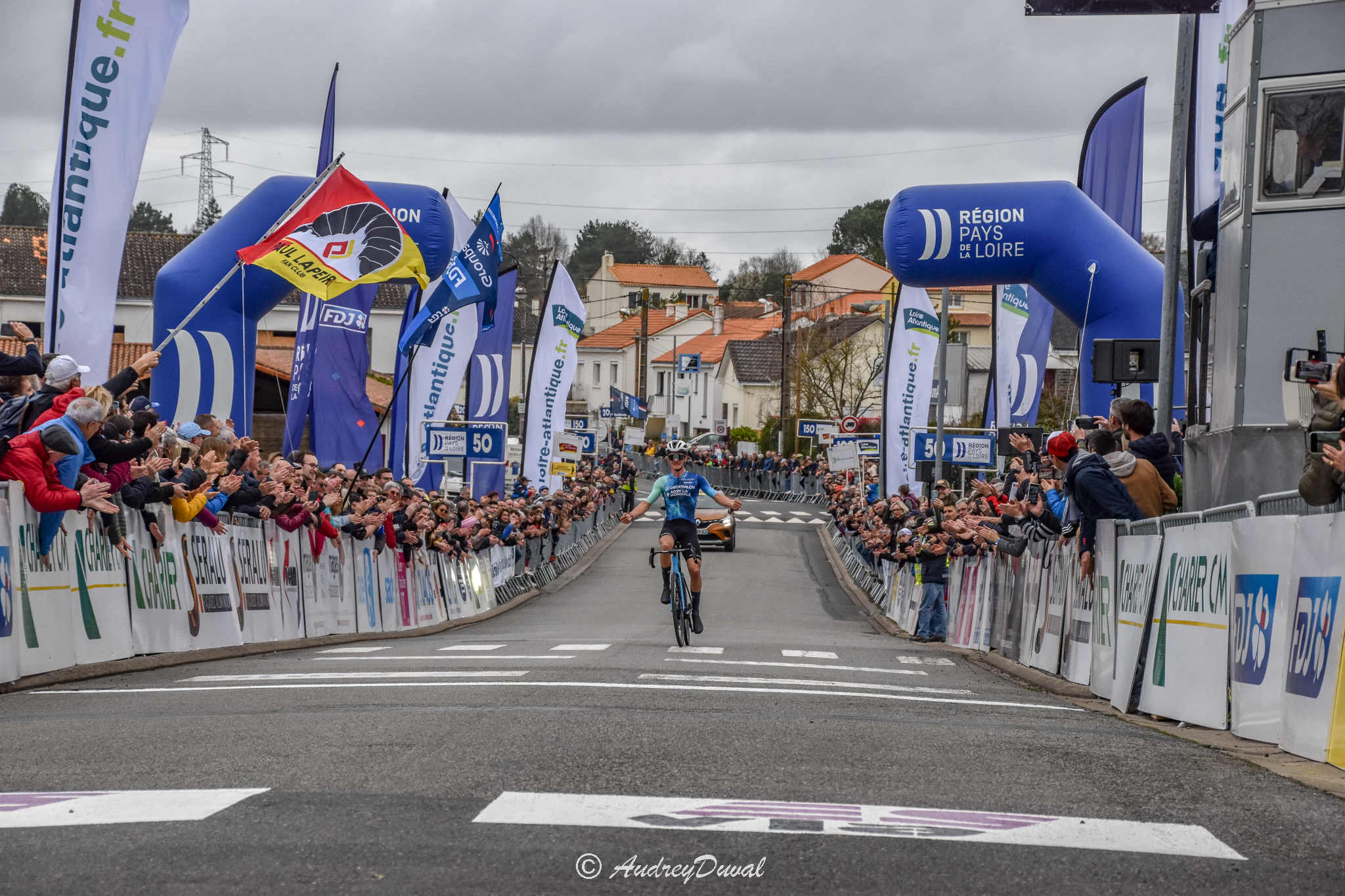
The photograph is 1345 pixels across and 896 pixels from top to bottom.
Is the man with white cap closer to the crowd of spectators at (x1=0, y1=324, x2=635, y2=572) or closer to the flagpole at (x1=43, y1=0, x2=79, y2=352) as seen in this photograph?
the crowd of spectators at (x1=0, y1=324, x2=635, y2=572)

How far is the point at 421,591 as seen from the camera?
2500 centimetres

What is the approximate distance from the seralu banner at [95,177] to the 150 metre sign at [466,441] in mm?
14302

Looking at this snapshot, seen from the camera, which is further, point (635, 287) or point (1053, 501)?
point (635, 287)

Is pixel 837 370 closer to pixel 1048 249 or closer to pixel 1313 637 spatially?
pixel 1048 249

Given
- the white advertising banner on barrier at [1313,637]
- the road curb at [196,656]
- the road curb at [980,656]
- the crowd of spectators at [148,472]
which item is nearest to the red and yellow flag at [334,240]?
the crowd of spectators at [148,472]

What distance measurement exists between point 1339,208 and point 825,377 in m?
74.2

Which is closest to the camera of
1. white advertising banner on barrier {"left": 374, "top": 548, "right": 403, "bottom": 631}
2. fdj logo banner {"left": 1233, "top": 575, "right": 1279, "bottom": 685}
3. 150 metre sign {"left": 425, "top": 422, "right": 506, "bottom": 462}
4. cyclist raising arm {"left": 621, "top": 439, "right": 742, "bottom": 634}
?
fdj logo banner {"left": 1233, "top": 575, "right": 1279, "bottom": 685}

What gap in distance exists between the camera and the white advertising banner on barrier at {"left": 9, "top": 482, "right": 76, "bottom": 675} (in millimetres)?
11070

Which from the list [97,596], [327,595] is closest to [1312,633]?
Answer: [97,596]

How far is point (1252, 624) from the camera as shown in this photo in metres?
8.37

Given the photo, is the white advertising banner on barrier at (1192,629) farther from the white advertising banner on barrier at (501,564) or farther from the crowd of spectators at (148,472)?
the white advertising banner on barrier at (501,564)

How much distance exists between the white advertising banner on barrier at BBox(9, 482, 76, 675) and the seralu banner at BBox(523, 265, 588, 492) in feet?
77.4

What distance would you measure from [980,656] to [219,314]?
31.6 feet

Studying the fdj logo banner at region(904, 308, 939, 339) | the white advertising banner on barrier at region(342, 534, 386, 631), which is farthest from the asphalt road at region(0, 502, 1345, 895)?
the fdj logo banner at region(904, 308, 939, 339)
